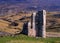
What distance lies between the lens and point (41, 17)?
34.3 metres

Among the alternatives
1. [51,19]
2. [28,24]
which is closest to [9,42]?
[28,24]

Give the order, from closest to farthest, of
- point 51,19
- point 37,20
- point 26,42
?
point 26,42, point 37,20, point 51,19

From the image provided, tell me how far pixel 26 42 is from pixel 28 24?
12.4m

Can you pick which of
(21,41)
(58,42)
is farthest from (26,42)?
(58,42)

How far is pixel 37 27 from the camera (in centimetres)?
3406

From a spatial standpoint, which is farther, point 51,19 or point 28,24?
point 51,19

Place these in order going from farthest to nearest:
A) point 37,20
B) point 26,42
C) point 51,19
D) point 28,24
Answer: point 51,19 < point 37,20 < point 28,24 < point 26,42

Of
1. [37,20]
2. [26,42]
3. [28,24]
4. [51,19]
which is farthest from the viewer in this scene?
[51,19]

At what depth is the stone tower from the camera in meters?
33.4

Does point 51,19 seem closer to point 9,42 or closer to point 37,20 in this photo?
point 37,20

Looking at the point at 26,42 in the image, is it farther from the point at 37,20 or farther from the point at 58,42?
the point at 37,20

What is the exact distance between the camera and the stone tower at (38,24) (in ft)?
110

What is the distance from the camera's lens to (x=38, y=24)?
34.0 metres

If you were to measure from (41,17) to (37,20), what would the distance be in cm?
61
